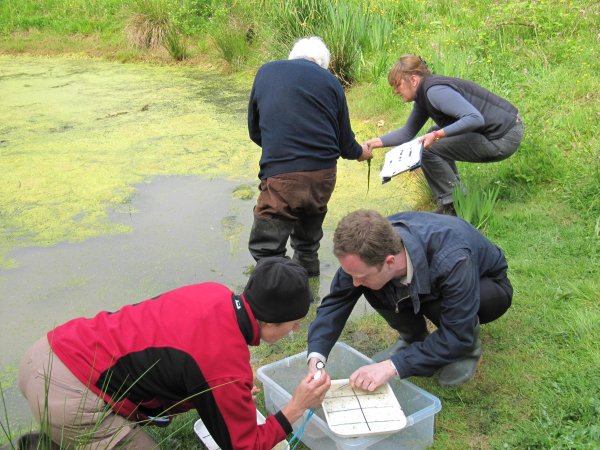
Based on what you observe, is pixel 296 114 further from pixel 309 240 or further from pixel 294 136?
pixel 309 240

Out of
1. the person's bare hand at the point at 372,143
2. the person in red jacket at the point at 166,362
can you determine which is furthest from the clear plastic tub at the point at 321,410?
the person's bare hand at the point at 372,143

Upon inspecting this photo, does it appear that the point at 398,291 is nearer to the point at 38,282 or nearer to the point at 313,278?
the point at 313,278

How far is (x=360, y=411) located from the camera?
2225 millimetres

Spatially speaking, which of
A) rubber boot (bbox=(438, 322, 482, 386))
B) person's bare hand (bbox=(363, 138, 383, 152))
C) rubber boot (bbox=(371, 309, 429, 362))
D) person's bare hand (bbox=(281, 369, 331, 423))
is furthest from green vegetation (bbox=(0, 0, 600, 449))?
person's bare hand (bbox=(363, 138, 383, 152))

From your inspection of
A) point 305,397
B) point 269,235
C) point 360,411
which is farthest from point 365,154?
point 305,397

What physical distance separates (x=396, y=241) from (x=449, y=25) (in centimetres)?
540

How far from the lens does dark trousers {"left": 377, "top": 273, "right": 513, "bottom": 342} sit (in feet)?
8.14

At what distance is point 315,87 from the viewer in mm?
3135

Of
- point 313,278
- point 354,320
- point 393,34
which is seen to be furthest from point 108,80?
point 354,320

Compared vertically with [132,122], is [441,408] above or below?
above

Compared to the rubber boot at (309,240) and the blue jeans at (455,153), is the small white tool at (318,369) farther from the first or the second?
the blue jeans at (455,153)

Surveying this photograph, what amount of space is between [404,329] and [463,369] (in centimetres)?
28

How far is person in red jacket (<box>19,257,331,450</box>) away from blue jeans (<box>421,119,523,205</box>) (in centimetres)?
225

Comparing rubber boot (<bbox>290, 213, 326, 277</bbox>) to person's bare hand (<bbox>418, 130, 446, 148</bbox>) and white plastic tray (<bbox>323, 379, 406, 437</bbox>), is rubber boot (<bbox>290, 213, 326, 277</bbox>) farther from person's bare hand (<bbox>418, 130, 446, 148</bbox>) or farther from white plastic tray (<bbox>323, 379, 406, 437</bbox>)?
white plastic tray (<bbox>323, 379, 406, 437</bbox>)
